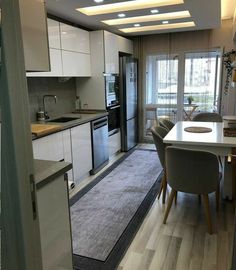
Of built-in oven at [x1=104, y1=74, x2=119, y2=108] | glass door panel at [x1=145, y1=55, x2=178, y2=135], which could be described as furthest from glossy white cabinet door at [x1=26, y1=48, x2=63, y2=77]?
glass door panel at [x1=145, y1=55, x2=178, y2=135]

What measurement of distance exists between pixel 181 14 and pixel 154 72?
1905 millimetres

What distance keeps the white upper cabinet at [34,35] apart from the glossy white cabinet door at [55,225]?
81 cm

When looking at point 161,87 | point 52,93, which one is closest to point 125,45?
point 161,87

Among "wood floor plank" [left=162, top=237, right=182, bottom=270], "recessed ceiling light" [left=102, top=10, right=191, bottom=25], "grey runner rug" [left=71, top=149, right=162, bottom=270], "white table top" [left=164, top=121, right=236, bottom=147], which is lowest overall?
"wood floor plank" [left=162, top=237, right=182, bottom=270]

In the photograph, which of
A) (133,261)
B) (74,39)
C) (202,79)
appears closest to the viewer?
(133,261)

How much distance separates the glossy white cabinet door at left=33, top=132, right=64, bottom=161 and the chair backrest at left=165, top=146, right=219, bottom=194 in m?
1.33

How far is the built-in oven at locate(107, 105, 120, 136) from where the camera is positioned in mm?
4594

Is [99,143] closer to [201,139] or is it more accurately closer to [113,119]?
[113,119]

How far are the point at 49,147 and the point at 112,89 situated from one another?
2060mm

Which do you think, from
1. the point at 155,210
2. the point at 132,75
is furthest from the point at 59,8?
the point at 155,210

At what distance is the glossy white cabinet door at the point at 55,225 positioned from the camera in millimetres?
1388

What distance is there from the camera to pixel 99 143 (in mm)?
4098

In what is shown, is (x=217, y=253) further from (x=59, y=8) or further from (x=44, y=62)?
(x=59, y=8)

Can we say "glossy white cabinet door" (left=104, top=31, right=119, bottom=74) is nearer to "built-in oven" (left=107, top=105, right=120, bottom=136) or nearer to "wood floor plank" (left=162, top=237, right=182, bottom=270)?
"built-in oven" (left=107, top=105, right=120, bottom=136)
